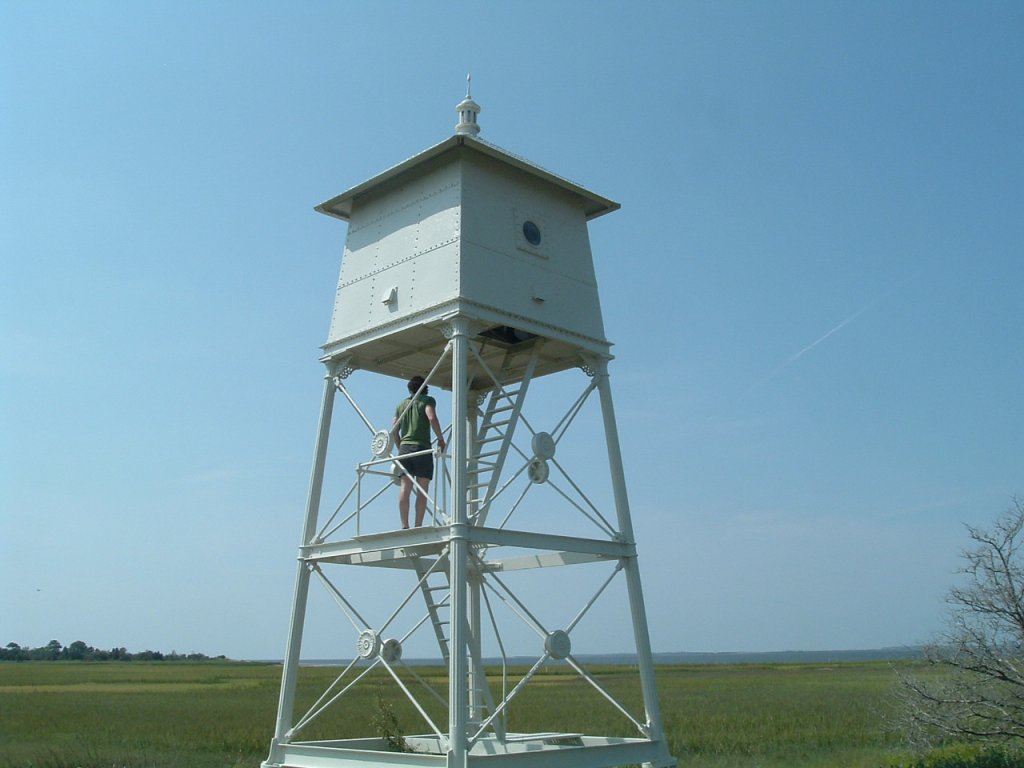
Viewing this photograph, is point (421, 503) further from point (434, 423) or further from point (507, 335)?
point (507, 335)

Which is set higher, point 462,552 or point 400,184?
point 400,184

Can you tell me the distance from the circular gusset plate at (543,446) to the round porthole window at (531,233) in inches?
133

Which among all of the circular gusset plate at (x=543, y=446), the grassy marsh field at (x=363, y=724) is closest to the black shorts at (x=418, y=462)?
the circular gusset plate at (x=543, y=446)

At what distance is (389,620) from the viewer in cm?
1385

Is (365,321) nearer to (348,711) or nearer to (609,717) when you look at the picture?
(609,717)

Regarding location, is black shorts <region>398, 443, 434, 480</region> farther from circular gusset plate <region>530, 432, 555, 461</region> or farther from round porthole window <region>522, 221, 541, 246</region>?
round porthole window <region>522, 221, 541, 246</region>

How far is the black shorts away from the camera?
15.4 metres

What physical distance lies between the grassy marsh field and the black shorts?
1016cm

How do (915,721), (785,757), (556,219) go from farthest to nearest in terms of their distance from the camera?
(785,757), (915,721), (556,219)

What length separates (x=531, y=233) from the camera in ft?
52.5

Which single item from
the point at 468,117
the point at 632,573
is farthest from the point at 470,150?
the point at 632,573

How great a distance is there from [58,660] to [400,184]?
132 m

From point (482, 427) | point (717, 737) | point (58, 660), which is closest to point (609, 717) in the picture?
point (717, 737)

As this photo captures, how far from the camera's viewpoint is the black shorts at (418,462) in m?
15.4
